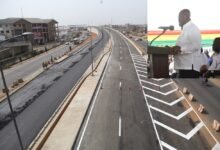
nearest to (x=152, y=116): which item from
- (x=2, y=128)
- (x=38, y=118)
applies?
(x=38, y=118)

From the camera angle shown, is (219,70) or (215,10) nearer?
(215,10)

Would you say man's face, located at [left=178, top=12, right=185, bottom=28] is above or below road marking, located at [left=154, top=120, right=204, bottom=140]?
above

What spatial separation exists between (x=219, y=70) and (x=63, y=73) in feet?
156

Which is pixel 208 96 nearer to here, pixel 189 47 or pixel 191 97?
pixel 191 97

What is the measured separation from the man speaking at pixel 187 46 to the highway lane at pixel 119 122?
46.6 feet

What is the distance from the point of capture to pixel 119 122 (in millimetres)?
25172

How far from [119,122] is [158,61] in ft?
61.8

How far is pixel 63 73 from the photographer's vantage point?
176ft

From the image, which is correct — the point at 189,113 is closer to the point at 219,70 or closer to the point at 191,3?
the point at 219,70

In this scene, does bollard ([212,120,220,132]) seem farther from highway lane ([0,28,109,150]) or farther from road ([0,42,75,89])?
road ([0,42,75,89])

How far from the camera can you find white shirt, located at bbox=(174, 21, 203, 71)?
6457 mm

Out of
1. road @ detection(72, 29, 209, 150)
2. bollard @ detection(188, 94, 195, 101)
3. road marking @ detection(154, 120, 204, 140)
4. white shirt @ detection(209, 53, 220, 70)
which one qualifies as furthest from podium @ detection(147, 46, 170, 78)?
bollard @ detection(188, 94, 195, 101)

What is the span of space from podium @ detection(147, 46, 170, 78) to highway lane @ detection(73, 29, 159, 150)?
1393 cm

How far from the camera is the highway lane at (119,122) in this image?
20.8 meters
